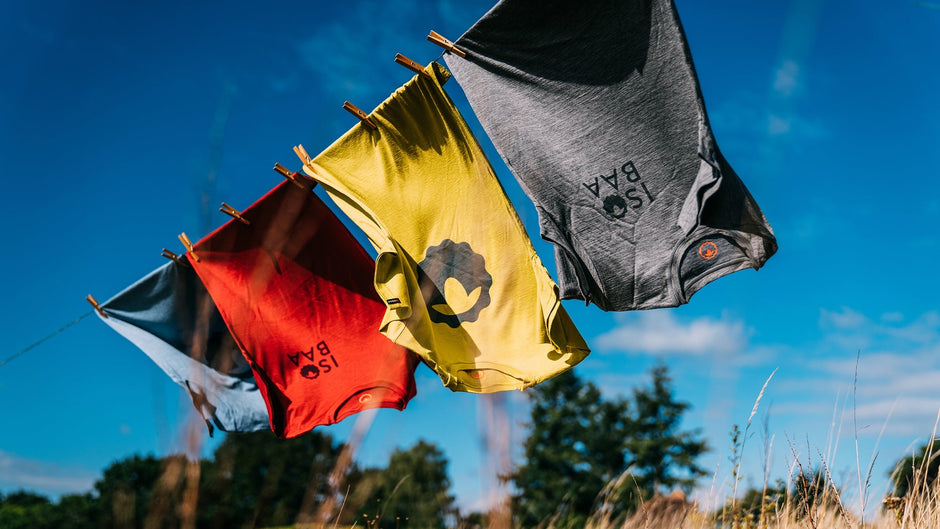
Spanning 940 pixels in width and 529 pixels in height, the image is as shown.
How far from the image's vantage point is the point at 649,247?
7.79 ft

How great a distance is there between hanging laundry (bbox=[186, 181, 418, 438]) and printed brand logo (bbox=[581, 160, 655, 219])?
157 cm

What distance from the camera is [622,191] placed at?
244 cm

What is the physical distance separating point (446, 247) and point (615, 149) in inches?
39.3

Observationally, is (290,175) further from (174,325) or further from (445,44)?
(174,325)

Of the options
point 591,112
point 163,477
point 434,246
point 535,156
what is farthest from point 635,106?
point 163,477

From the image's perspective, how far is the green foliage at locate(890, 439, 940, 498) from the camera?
1.82 metres

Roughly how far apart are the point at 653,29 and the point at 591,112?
0.39 metres

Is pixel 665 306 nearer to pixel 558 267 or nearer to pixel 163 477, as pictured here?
pixel 558 267

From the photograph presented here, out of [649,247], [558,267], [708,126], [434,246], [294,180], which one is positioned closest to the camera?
[708,126]

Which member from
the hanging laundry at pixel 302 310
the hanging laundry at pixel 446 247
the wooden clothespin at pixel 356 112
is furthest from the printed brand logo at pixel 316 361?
the wooden clothespin at pixel 356 112

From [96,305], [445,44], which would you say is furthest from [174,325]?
[445,44]

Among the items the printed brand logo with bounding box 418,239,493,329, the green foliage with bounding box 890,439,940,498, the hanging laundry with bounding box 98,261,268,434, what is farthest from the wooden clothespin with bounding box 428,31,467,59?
the hanging laundry with bounding box 98,261,268,434

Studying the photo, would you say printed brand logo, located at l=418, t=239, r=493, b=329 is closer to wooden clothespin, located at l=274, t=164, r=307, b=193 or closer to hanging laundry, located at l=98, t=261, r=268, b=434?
wooden clothespin, located at l=274, t=164, r=307, b=193

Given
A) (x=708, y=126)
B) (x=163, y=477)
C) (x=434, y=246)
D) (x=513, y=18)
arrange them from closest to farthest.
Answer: (x=163, y=477) → (x=708, y=126) → (x=513, y=18) → (x=434, y=246)
